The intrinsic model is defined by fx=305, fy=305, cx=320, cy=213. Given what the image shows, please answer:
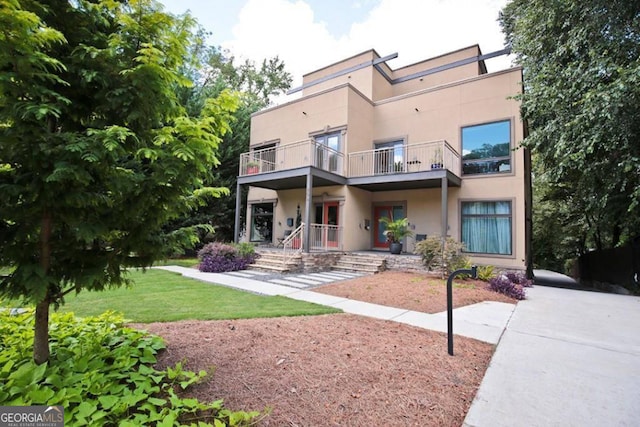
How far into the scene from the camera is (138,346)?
9.73 feet

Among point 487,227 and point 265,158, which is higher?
point 265,158

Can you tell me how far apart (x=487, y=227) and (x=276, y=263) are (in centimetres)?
760

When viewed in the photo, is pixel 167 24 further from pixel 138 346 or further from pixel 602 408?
pixel 602 408

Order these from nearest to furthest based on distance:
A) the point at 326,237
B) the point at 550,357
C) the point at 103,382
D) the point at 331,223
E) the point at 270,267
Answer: the point at 103,382, the point at 550,357, the point at 270,267, the point at 326,237, the point at 331,223

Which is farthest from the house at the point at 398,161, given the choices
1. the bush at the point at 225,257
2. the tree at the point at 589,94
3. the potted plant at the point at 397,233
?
the bush at the point at 225,257

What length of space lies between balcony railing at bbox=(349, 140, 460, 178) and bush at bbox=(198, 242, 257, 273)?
536cm

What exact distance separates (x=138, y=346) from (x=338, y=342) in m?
2.14

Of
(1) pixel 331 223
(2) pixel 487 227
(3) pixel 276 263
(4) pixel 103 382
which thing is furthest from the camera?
(1) pixel 331 223

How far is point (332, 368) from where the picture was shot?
9.85ft

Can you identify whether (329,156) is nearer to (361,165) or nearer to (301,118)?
(361,165)

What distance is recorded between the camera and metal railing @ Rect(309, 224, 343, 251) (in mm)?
12191

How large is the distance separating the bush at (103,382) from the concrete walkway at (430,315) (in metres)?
3.31

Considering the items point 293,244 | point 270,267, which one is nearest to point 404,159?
point 293,244

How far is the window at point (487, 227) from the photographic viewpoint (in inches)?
413
